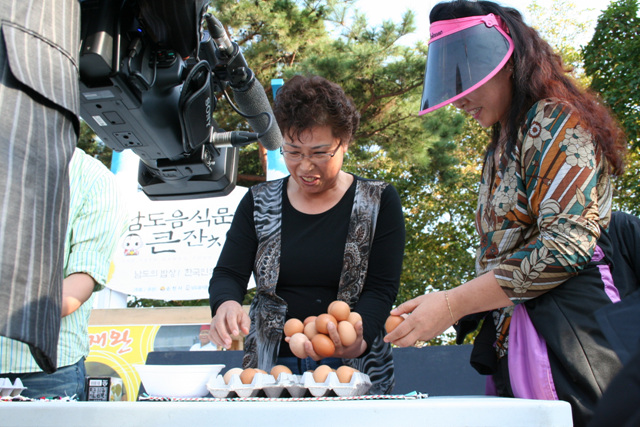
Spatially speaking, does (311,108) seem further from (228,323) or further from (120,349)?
(120,349)

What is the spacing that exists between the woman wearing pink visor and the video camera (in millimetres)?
610

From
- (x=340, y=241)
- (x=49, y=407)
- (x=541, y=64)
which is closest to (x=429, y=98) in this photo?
(x=541, y=64)

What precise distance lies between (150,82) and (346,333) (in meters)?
0.74

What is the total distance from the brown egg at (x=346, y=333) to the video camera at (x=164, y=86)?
610 millimetres

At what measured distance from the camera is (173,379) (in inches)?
44.7

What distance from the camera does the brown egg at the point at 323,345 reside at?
134 cm

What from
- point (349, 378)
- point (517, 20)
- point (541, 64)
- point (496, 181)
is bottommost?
point (349, 378)

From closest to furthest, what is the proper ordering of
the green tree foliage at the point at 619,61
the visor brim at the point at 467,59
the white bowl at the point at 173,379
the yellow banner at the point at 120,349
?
1. the white bowl at the point at 173,379
2. the visor brim at the point at 467,59
3. the yellow banner at the point at 120,349
4. the green tree foliage at the point at 619,61

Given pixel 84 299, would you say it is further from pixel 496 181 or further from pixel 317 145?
pixel 496 181

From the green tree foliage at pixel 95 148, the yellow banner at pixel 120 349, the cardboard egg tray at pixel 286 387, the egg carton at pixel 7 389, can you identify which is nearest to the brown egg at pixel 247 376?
the cardboard egg tray at pixel 286 387

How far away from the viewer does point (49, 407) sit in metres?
0.71

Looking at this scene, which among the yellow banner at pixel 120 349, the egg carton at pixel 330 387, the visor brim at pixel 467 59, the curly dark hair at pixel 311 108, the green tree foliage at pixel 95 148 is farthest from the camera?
the green tree foliage at pixel 95 148

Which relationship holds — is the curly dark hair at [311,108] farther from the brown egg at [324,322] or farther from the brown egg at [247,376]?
the brown egg at [247,376]

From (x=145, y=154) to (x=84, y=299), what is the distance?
21.1 inches
